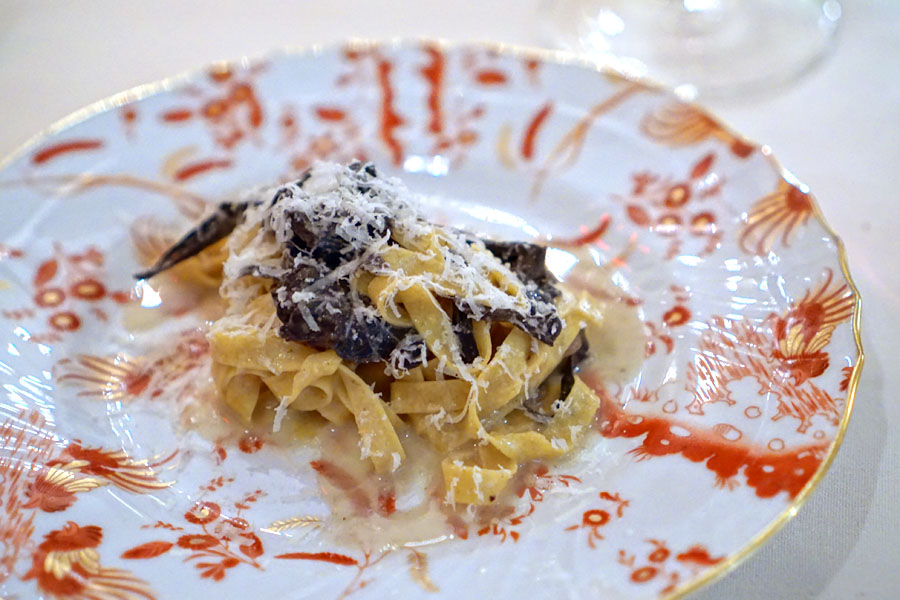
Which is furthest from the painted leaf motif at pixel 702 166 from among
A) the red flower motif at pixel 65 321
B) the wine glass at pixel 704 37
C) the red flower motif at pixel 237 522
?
the red flower motif at pixel 65 321

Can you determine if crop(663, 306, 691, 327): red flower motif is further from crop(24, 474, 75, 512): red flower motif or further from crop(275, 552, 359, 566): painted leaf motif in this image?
crop(24, 474, 75, 512): red flower motif

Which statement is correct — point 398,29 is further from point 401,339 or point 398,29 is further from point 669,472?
point 669,472

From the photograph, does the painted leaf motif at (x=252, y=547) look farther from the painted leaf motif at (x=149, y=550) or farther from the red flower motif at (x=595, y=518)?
the red flower motif at (x=595, y=518)

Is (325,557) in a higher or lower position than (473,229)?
lower

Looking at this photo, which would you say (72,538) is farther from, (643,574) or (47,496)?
(643,574)

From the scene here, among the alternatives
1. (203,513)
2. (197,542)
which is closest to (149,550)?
(197,542)
